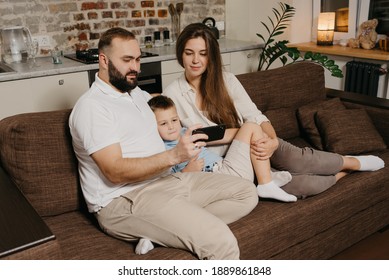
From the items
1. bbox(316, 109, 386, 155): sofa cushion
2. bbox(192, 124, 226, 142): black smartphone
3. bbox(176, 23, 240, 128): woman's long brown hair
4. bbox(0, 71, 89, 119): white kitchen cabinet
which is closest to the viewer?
bbox(192, 124, 226, 142): black smartphone

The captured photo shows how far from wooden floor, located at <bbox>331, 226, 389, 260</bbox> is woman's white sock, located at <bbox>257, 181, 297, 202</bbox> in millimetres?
481

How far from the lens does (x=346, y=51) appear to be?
403 centimetres

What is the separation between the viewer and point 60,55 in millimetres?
3783

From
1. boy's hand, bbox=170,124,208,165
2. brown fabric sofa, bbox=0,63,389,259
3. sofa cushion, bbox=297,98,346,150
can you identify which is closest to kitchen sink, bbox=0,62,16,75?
brown fabric sofa, bbox=0,63,389,259

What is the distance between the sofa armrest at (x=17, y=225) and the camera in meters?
1.29

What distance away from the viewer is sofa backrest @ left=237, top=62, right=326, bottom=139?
2666 mm

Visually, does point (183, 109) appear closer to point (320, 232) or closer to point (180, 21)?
point (320, 232)

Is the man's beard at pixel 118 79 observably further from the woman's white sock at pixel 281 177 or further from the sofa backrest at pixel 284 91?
the sofa backrest at pixel 284 91

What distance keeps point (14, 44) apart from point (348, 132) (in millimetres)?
2640

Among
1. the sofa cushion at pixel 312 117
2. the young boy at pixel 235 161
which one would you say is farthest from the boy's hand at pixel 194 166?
→ the sofa cushion at pixel 312 117

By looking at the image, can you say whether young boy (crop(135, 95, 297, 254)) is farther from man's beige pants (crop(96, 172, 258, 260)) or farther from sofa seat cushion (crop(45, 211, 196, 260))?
sofa seat cushion (crop(45, 211, 196, 260))

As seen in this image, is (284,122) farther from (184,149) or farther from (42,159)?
(42,159)
